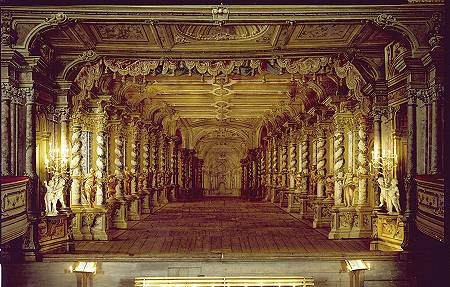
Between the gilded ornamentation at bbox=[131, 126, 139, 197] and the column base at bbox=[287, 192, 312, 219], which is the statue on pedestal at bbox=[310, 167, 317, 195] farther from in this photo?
the gilded ornamentation at bbox=[131, 126, 139, 197]

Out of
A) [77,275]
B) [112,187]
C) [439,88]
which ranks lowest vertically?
[77,275]

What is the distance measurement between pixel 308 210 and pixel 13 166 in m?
10.7

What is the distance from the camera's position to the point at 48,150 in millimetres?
11133

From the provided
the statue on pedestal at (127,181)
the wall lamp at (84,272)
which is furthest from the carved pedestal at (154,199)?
the wall lamp at (84,272)

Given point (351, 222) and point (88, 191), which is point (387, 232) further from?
point (88, 191)

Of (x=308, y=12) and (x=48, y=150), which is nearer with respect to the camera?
(x=308, y=12)

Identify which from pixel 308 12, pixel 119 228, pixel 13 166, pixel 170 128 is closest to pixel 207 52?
pixel 308 12

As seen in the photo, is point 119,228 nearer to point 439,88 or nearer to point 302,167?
point 302,167

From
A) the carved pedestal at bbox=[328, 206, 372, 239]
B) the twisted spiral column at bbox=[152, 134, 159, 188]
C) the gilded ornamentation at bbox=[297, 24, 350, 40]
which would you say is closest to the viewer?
the gilded ornamentation at bbox=[297, 24, 350, 40]

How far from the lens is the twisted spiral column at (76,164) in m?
12.4

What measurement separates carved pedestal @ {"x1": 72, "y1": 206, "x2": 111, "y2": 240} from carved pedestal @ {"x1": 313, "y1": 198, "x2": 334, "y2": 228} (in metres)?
5.75

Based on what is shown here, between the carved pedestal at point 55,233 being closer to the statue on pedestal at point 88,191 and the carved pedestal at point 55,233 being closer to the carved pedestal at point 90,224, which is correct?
the carved pedestal at point 90,224

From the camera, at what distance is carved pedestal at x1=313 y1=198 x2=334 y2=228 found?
15.0m

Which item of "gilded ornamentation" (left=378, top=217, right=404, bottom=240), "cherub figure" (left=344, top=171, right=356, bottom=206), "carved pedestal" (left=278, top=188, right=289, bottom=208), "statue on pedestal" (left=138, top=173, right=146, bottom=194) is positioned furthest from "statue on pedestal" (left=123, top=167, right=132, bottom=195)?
"gilded ornamentation" (left=378, top=217, right=404, bottom=240)
